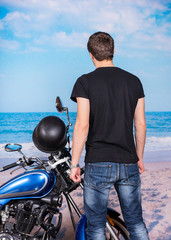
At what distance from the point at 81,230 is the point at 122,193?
0.42m

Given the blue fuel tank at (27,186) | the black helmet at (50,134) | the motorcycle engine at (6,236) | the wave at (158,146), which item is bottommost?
the wave at (158,146)

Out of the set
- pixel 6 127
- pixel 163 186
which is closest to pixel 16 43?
pixel 6 127

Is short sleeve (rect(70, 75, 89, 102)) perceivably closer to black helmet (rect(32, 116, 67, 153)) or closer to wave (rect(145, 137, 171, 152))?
black helmet (rect(32, 116, 67, 153))

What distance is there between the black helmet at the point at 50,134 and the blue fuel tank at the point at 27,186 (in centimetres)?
22

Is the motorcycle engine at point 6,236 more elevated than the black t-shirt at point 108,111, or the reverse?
the black t-shirt at point 108,111

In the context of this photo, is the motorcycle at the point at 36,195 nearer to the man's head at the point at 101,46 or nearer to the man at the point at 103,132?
the man at the point at 103,132

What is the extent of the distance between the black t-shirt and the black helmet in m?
0.23

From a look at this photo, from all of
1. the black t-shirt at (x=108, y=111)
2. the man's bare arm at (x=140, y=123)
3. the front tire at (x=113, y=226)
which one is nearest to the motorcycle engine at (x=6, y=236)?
the front tire at (x=113, y=226)

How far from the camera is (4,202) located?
174 centimetres

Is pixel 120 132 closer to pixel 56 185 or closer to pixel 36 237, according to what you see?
pixel 56 185

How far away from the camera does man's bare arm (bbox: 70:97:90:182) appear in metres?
1.38

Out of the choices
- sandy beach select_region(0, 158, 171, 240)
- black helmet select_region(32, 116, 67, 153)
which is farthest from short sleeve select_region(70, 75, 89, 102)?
sandy beach select_region(0, 158, 171, 240)

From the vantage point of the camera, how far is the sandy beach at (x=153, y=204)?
8.06 feet

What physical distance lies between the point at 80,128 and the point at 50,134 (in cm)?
25
